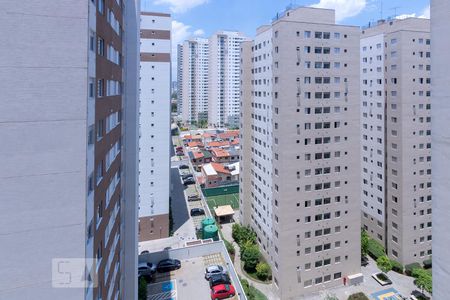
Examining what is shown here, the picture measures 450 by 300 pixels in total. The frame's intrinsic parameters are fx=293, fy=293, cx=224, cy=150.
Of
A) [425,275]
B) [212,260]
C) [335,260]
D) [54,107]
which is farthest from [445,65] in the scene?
[425,275]

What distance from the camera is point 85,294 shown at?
25.9ft

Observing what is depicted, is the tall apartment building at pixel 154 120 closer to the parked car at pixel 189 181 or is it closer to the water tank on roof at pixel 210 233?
the water tank on roof at pixel 210 233

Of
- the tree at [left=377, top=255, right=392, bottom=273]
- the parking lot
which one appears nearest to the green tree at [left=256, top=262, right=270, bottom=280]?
the parking lot

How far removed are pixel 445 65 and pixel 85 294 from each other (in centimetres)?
1179

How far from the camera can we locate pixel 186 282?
23172mm

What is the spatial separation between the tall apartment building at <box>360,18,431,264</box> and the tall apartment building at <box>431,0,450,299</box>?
25741 mm

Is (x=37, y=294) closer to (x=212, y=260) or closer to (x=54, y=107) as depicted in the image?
(x=54, y=107)

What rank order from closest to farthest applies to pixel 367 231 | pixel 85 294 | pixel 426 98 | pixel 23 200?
pixel 23 200 → pixel 85 294 → pixel 426 98 → pixel 367 231

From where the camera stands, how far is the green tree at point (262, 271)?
28953 millimetres

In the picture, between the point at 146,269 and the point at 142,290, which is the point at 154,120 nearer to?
the point at 146,269

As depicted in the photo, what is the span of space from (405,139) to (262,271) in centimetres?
2063

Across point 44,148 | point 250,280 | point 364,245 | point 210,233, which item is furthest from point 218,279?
point 364,245

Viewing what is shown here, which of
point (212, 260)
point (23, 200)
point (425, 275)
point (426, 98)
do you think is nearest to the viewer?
point (23, 200)

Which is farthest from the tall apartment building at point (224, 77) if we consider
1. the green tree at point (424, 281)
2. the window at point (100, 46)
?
the window at point (100, 46)
